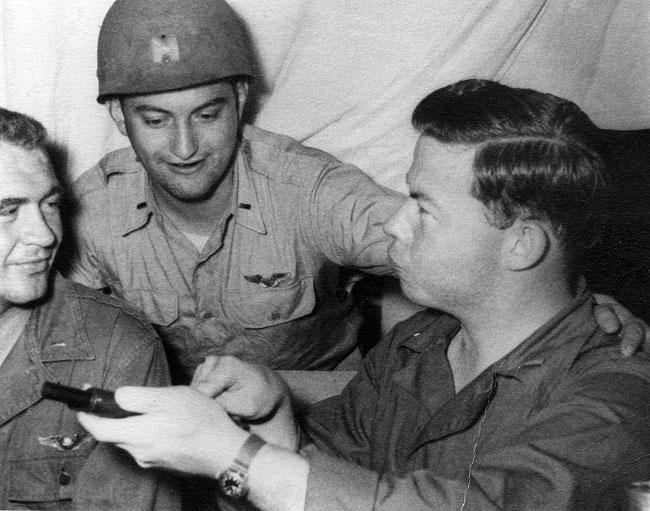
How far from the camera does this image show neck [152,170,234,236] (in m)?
1.93

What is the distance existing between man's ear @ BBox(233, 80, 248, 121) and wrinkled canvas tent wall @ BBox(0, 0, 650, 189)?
0.21 meters

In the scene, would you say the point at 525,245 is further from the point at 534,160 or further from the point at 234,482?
the point at 234,482

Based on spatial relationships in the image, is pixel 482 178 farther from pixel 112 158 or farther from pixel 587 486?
pixel 112 158

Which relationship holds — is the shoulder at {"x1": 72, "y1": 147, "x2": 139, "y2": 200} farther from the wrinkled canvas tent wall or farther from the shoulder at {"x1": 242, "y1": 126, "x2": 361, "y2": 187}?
the shoulder at {"x1": 242, "y1": 126, "x2": 361, "y2": 187}

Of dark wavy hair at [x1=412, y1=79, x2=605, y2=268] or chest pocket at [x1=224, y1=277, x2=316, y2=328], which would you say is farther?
chest pocket at [x1=224, y1=277, x2=316, y2=328]

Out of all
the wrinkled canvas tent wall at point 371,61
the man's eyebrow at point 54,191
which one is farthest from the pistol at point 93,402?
the wrinkled canvas tent wall at point 371,61

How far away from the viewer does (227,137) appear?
180 cm

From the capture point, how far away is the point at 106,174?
1.99 metres

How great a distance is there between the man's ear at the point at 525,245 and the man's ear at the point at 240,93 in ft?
3.24

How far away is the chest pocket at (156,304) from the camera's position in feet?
6.72

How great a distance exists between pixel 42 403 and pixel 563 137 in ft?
3.70

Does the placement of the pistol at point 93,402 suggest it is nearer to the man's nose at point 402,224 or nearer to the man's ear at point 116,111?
the man's nose at point 402,224

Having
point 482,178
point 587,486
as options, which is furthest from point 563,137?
point 587,486

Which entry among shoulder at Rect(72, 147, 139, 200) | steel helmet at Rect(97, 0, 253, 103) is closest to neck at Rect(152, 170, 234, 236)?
shoulder at Rect(72, 147, 139, 200)
